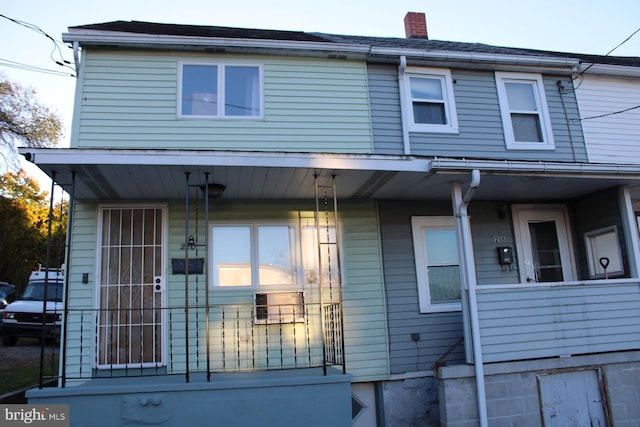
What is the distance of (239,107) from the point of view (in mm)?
7148

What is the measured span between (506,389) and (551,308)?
123 centimetres

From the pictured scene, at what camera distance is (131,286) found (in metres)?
6.52

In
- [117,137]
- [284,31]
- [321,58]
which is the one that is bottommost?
[117,137]

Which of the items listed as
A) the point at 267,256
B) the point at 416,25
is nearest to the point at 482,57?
the point at 416,25

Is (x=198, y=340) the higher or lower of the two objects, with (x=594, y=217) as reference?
lower

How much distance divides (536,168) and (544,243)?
2.20 meters

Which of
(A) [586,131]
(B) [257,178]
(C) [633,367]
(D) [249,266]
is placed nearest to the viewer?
(B) [257,178]

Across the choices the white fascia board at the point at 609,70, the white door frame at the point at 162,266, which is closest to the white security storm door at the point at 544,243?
the white fascia board at the point at 609,70

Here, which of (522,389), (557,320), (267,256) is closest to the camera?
(522,389)

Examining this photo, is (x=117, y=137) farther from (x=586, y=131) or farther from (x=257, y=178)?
(x=586, y=131)

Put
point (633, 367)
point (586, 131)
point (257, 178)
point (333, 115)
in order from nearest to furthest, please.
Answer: point (257, 178), point (633, 367), point (333, 115), point (586, 131)

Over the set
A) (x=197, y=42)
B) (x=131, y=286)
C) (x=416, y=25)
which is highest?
(x=416, y=25)

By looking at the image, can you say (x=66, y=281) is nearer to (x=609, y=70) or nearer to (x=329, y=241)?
(x=329, y=241)

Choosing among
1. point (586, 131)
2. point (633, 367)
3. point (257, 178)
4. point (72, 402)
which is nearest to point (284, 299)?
point (257, 178)
